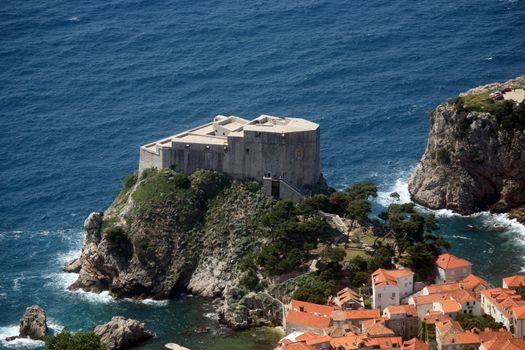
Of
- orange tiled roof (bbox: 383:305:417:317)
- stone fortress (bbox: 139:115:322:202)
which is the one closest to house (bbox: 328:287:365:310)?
orange tiled roof (bbox: 383:305:417:317)

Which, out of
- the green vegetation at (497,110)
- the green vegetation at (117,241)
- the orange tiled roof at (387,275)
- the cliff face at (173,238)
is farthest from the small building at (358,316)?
the green vegetation at (497,110)

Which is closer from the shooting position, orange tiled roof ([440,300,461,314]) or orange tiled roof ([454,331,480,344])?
orange tiled roof ([454,331,480,344])

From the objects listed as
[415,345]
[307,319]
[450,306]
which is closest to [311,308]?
[307,319]

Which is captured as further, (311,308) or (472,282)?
(472,282)

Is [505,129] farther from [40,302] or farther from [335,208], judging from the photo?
[40,302]

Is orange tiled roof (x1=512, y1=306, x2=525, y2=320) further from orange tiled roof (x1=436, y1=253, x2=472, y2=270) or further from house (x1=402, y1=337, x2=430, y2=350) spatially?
orange tiled roof (x1=436, y1=253, x2=472, y2=270)

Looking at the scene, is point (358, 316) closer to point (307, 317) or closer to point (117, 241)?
point (307, 317)

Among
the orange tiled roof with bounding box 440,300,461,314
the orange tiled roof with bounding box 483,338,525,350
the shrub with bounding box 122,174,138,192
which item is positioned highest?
the shrub with bounding box 122,174,138,192
